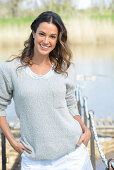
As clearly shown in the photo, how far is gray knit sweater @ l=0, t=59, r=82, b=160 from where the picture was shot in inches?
69.3

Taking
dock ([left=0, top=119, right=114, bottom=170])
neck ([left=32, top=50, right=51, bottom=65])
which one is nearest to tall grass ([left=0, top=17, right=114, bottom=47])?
dock ([left=0, top=119, right=114, bottom=170])

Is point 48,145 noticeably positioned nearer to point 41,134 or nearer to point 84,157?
point 41,134

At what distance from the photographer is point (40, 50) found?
1853 millimetres

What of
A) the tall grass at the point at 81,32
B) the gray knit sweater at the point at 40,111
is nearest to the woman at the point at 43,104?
the gray knit sweater at the point at 40,111

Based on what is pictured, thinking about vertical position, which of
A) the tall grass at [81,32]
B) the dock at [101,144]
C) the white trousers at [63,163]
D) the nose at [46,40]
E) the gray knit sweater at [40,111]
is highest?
the tall grass at [81,32]

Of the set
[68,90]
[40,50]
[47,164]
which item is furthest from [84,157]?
[40,50]

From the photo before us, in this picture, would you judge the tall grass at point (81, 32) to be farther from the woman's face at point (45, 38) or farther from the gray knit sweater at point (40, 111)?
the gray knit sweater at point (40, 111)

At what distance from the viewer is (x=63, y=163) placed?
181cm

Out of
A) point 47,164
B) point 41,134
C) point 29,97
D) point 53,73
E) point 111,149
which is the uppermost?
point 53,73

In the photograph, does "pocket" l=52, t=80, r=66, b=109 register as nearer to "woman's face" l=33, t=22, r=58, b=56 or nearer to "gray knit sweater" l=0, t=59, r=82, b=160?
"gray knit sweater" l=0, t=59, r=82, b=160

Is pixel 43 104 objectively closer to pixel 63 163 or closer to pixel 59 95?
pixel 59 95

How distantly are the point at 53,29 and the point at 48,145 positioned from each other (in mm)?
613

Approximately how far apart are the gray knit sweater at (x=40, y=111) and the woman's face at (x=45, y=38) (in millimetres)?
137

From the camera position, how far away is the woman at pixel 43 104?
1.76 meters
